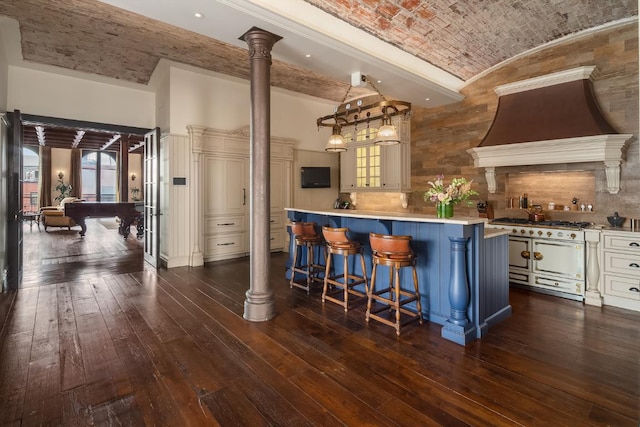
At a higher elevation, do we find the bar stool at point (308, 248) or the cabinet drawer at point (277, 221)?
the cabinet drawer at point (277, 221)

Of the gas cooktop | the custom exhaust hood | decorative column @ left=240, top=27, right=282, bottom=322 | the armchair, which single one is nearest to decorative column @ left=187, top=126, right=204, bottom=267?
decorative column @ left=240, top=27, right=282, bottom=322

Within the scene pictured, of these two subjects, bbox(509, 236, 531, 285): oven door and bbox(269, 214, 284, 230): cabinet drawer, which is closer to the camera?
bbox(509, 236, 531, 285): oven door

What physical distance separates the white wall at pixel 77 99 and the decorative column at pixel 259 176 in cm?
382

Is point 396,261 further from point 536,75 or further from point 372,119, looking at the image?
point 536,75

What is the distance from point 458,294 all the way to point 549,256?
2202mm

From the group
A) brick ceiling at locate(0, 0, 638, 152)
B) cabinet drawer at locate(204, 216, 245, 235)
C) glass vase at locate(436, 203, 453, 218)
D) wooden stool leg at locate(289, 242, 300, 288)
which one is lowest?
wooden stool leg at locate(289, 242, 300, 288)

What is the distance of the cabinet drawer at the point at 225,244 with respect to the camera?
610 centimetres

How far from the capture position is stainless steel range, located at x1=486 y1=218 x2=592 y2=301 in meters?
3.94

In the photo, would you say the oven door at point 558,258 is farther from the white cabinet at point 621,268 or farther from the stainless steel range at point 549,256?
the white cabinet at point 621,268

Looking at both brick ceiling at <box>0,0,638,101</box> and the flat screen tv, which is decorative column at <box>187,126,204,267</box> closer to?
brick ceiling at <box>0,0,638,101</box>

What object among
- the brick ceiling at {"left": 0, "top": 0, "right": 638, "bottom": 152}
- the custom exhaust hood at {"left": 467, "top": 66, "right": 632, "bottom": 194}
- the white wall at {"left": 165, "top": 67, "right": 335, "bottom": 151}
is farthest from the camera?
the white wall at {"left": 165, "top": 67, "right": 335, "bottom": 151}

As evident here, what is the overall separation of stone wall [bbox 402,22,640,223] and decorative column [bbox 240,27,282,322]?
3817 mm

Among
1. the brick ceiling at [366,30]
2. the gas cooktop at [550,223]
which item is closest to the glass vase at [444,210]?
the gas cooktop at [550,223]

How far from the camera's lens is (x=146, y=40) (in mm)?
4547
